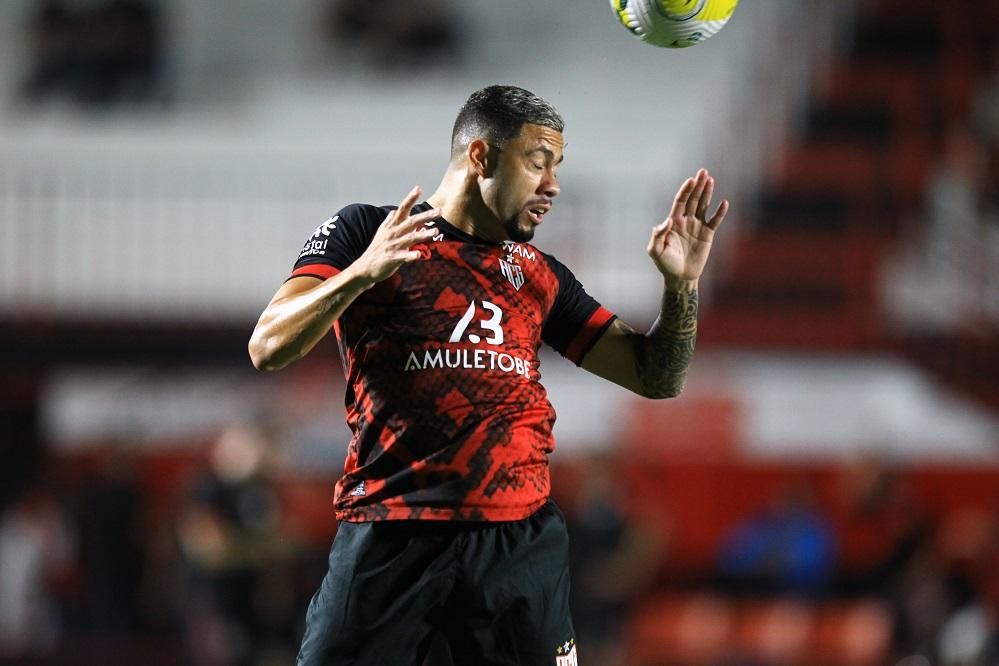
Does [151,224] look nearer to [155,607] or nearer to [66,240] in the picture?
[66,240]

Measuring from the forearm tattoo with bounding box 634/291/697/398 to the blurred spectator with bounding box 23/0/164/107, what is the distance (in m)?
13.3

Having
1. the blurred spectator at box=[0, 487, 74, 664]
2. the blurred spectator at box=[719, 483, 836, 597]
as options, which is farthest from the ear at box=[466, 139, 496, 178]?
the blurred spectator at box=[0, 487, 74, 664]

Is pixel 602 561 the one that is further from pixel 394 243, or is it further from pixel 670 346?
pixel 394 243

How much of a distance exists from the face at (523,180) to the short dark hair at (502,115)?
1.0 inches

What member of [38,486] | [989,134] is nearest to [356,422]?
[38,486]

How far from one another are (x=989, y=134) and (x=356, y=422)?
13.2m

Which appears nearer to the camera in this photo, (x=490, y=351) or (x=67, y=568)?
(x=490, y=351)

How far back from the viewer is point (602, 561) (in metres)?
10.9

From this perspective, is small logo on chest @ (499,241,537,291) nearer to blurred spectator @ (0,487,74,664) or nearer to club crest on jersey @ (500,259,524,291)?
club crest on jersey @ (500,259,524,291)

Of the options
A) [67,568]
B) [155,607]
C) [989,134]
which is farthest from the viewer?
[989,134]

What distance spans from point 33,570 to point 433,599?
10417 millimetres

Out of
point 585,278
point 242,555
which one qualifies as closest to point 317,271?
point 242,555

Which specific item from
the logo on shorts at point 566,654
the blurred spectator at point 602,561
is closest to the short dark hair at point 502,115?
the logo on shorts at point 566,654

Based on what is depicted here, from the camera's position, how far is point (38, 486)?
14.6 m
